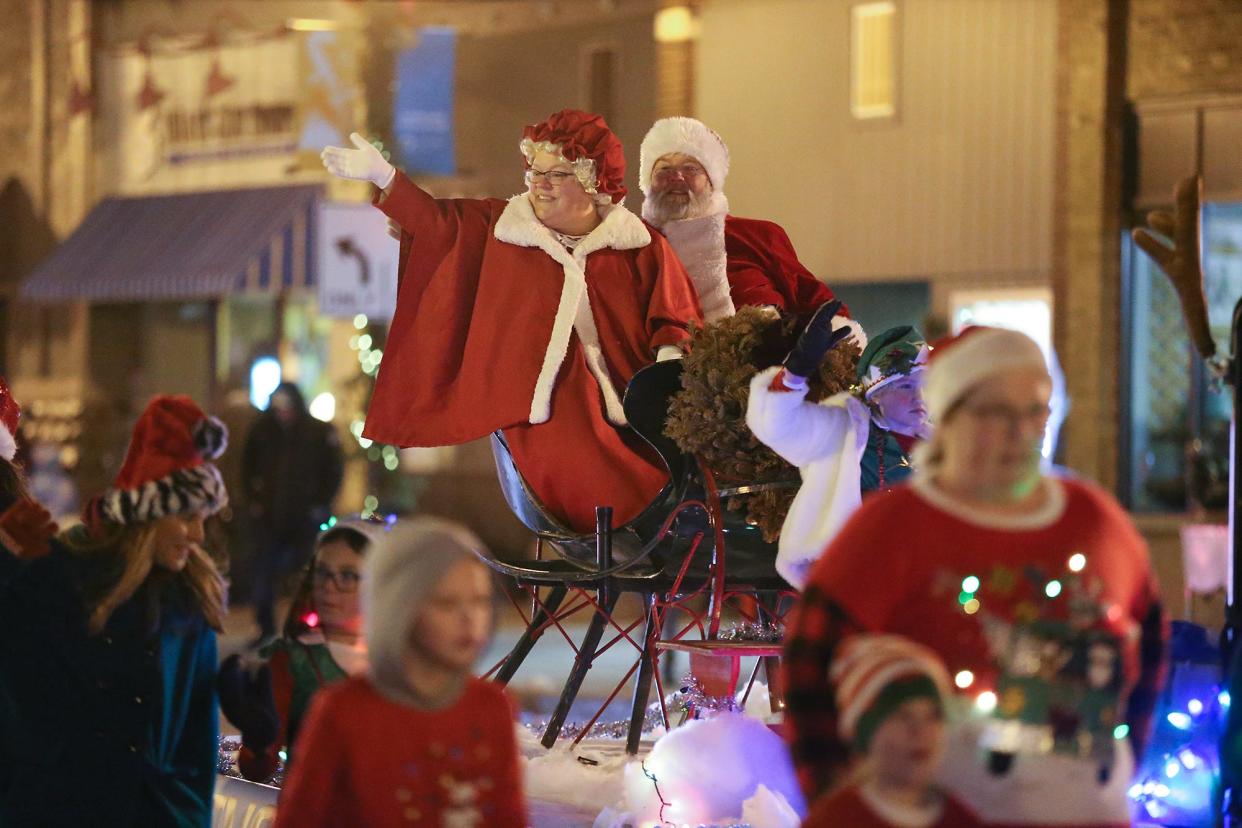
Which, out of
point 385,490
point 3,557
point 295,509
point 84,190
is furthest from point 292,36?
point 3,557

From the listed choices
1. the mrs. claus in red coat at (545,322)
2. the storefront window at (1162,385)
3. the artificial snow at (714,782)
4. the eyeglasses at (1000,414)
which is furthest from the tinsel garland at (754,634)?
the storefront window at (1162,385)

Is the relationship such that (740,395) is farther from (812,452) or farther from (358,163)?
(358,163)

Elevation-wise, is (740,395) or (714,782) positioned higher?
(740,395)

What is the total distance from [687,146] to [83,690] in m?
3.39

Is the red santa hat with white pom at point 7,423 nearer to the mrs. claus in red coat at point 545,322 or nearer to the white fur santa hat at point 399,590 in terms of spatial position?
the mrs. claus in red coat at point 545,322

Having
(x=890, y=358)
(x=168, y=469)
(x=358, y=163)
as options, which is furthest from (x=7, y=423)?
(x=890, y=358)

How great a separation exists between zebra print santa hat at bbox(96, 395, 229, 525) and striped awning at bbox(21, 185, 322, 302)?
14.4m

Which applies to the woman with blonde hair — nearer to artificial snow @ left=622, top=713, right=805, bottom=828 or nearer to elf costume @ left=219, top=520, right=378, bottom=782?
elf costume @ left=219, top=520, right=378, bottom=782

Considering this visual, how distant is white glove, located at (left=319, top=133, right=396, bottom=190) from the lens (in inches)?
230

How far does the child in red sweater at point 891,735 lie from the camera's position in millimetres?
2826

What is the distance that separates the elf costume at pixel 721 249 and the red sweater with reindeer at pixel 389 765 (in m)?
3.66

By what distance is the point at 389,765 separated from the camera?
3.08 metres

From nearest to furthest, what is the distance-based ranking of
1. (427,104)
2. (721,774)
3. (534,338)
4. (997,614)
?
(997,614) < (721,774) < (534,338) < (427,104)

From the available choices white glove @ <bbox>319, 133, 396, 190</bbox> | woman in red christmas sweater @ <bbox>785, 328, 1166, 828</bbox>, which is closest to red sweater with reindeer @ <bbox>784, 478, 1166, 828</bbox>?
woman in red christmas sweater @ <bbox>785, 328, 1166, 828</bbox>
